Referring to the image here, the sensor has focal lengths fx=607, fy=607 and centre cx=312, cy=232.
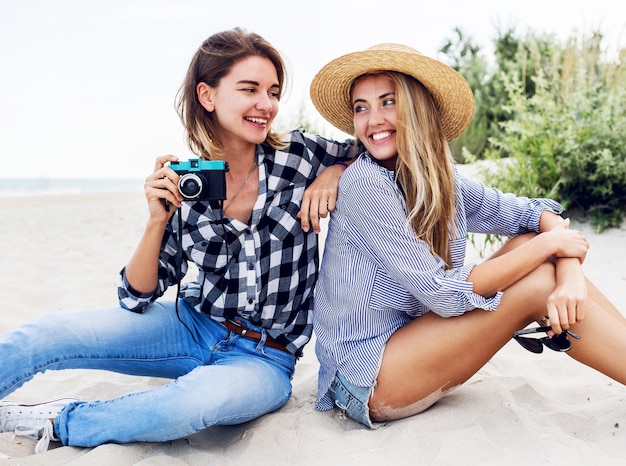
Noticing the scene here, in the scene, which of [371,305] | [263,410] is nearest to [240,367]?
[263,410]

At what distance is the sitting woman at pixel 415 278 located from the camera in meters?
2.04

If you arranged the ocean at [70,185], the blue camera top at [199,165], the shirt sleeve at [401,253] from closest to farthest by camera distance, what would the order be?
the shirt sleeve at [401,253], the blue camera top at [199,165], the ocean at [70,185]

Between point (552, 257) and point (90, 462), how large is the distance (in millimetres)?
1746

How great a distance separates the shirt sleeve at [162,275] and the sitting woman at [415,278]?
61 cm

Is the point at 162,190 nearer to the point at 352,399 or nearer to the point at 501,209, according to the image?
the point at 352,399

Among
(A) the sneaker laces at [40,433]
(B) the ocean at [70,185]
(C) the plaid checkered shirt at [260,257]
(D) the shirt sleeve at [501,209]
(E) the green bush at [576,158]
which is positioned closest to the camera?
(A) the sneaker laces at [40,433]

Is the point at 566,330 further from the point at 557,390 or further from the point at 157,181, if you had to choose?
the point at 157,181

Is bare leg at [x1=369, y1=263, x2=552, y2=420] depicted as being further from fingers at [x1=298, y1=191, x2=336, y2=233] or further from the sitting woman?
fingers at [x1=298, y1=191, x2=336, y2=233]

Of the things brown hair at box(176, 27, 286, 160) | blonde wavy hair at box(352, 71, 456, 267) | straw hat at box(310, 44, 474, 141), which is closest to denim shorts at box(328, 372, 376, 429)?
blonde wavy hair at box(352, 71, 456, 267)

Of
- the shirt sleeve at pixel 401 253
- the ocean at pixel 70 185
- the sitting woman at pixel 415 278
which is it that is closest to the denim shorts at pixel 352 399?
the sitting woman at pixel 415 278

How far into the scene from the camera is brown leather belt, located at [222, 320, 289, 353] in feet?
7.98

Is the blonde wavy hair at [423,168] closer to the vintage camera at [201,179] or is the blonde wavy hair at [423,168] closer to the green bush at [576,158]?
the vintage camera at [201,179]

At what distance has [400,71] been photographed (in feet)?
7.36

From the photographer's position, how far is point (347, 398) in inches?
87.2
